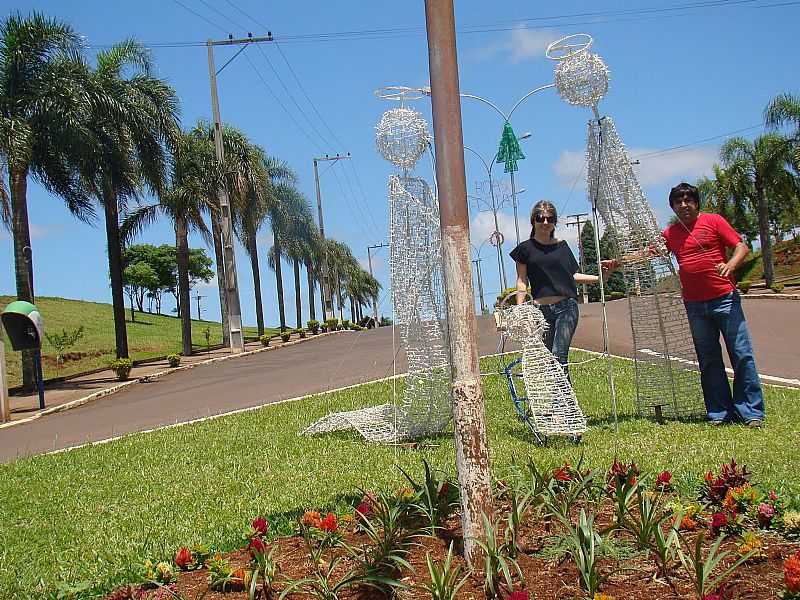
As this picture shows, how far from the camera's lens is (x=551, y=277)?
6.43m

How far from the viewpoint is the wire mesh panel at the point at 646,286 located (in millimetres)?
6398

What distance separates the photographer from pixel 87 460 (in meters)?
7.72

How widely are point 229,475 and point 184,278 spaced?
22.4 metres

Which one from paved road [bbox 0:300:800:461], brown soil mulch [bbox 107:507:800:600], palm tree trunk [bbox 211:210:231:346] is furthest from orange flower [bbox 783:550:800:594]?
palm tree trunk [bbox 211:210:231:346]

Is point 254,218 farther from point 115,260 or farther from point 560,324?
point 560,324

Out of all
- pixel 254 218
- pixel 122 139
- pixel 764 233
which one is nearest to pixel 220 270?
pixel 254 218

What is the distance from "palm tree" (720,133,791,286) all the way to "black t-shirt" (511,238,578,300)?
3205cm

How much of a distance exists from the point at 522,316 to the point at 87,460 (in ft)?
14.8

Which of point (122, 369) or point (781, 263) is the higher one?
point (781, 263)

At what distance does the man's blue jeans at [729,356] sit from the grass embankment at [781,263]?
147 feet

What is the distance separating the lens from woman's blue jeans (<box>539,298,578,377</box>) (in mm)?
6422

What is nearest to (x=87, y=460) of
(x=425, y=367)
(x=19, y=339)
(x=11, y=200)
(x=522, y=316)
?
(x=425, y=367)

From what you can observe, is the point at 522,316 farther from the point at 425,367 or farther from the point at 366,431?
the point at 366,431

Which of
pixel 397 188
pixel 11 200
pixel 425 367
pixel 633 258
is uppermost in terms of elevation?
pixel 11 200
